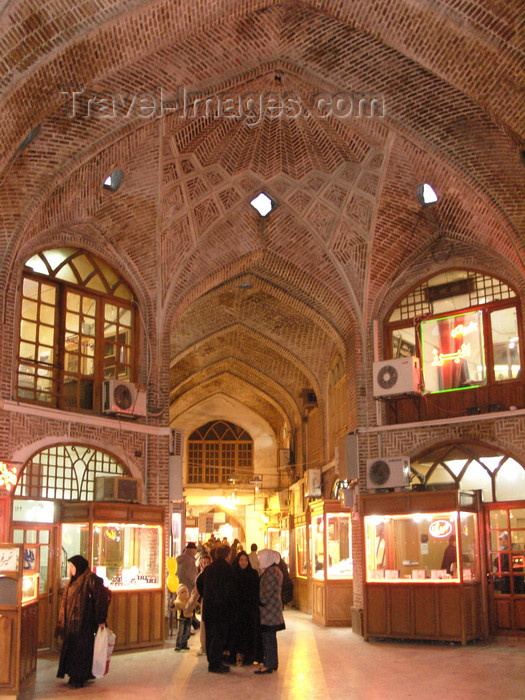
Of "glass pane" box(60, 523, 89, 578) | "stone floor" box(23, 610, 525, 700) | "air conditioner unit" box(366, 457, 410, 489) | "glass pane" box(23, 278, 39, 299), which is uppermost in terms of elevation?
"glass pane" box(23, 278, 39, 299)

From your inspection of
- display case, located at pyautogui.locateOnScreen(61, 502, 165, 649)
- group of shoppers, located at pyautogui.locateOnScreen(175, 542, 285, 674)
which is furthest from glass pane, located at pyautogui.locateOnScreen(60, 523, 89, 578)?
group of shoppers, located at pyautogui.locateOnScreen(175, 542, 285, 674)

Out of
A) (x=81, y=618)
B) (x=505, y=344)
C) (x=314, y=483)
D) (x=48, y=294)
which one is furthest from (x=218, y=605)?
(x=314, y=483)

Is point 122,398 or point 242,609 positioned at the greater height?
point 122,398

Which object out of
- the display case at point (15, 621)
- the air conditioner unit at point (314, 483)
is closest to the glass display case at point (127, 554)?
the display case at point (15, 621)

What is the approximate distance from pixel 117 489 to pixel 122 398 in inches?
65.2

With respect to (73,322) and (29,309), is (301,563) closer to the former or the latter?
(73,322)

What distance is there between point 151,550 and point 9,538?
269 centimetres

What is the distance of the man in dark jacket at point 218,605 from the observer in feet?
33.2

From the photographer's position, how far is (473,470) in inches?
562

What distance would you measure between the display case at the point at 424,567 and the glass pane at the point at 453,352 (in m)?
2.08

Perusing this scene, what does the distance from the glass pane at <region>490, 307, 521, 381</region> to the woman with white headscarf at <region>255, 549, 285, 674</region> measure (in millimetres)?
5903

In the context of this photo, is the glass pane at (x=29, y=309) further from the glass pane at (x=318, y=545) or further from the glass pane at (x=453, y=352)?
the glass pane at (x=318, y=545)

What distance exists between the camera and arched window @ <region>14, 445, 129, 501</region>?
41.6ft

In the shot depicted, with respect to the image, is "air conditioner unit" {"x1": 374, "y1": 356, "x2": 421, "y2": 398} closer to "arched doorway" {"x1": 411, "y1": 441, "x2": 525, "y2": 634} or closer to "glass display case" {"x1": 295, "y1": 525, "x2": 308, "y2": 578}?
"arched doorway" {"x1": 411, "y1": 441, "x2": 525, "y2": 634}
